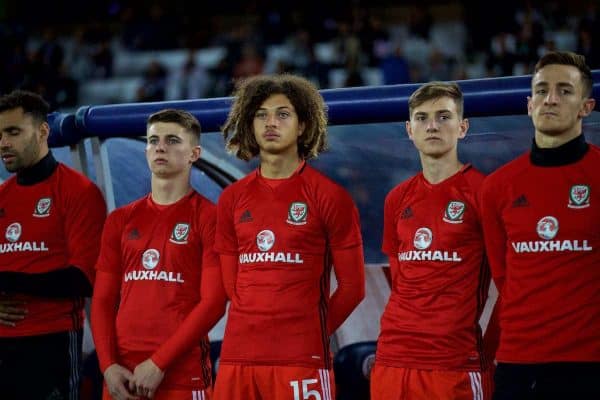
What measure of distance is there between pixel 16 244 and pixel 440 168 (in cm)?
211

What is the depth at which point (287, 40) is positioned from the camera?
1254cm

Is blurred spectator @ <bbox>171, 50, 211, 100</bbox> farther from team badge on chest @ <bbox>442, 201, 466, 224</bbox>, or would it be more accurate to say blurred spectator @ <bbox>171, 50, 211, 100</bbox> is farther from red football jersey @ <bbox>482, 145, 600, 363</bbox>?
red football jersey @ <bbox>482, 145, 600, 363</bbox>

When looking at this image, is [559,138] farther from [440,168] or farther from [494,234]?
[440,168]

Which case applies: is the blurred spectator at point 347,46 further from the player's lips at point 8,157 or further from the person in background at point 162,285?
the person in background at point 162,285

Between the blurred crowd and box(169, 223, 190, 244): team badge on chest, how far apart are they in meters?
6.07

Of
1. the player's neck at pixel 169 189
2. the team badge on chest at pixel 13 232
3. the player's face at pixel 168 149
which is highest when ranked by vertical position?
the player's face at pixel 168 149

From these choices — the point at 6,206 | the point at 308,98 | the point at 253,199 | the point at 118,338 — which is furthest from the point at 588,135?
the point at 6,206

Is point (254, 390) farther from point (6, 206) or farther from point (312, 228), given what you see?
point (6, 206)

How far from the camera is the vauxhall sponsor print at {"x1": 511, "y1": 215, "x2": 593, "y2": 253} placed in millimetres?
3156

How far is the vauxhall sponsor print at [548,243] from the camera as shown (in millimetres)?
3156

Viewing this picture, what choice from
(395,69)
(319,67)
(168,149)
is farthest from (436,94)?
(319,67)

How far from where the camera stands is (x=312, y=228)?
3.64 m

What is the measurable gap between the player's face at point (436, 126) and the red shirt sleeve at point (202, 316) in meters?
1.04

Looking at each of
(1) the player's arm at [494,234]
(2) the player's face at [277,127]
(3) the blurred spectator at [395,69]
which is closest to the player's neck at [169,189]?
(2) the player's face at [277,127]
